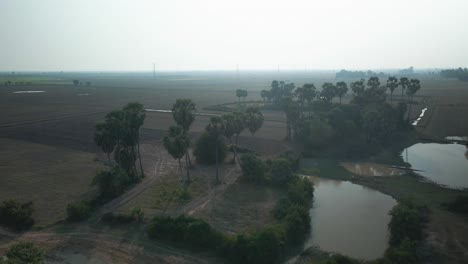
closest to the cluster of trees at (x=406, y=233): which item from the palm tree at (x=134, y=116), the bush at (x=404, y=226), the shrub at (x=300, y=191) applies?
the bush at (x=404, y=226)

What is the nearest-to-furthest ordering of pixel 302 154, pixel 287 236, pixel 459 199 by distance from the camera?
pixel 287 236
pixel 459 199
pixel 302 154

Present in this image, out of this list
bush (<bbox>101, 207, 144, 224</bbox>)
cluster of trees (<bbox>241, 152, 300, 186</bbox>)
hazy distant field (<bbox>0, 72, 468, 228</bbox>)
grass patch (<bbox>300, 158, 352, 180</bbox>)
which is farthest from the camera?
grass patch (<bbox>300, 158, 352, 180</bbox>)

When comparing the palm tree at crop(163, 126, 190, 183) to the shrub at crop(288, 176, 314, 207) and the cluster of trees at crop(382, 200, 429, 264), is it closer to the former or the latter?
the shrub at crop(288, 176, 314, 207)

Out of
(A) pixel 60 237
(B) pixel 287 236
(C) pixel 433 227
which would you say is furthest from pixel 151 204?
(C) pixel 433 227

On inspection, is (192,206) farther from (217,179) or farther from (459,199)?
(459,199)

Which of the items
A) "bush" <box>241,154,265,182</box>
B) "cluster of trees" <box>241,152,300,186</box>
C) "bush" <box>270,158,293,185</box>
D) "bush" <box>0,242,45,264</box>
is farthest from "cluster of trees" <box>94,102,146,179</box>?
"bush" <box>0,242,45,264</box>

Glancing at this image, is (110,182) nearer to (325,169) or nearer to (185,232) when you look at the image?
(185,232)

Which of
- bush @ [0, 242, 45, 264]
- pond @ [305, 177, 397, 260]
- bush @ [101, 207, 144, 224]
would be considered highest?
bush @ [0, 242, 45, 264]
